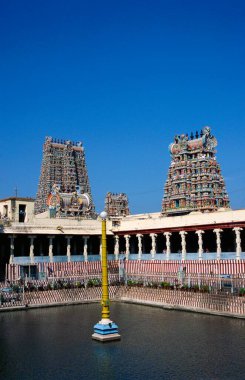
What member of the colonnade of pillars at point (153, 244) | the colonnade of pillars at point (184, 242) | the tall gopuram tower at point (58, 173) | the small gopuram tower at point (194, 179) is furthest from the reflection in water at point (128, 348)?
the tall gopuram tower at point (58, 173)

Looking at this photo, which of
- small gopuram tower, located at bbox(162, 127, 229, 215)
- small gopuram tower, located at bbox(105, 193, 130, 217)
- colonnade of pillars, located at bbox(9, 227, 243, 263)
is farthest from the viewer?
small gopuram tower, located at bbox(105, 193, 130, 217)

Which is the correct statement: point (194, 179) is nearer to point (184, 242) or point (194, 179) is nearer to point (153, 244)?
point (153, 244)

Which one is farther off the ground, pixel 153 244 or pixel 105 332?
pixel 153 244

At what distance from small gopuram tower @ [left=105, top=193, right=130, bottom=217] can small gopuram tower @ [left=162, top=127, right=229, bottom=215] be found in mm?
29520

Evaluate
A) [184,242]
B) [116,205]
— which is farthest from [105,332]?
[116,205]

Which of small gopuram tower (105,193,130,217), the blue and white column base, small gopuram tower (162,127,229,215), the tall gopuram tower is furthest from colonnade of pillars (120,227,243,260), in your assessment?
small gopuram tower (105,193,130,217)

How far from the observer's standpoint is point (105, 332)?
23.9 m

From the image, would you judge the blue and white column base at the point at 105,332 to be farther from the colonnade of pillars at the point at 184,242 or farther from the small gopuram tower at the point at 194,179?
the small gopuram tower at the point at 194,179

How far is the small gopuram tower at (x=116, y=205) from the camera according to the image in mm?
110250

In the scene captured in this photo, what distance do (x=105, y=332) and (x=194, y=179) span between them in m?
55.3

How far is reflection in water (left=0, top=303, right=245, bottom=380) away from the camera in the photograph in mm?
18703

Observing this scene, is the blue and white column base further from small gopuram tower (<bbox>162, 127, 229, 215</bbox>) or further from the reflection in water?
small gopuram tower (<bbox>162, 127, 229, 215</bbox>)

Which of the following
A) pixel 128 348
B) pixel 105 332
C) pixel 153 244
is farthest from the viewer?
pixel 153 244

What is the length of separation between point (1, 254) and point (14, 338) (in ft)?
121
